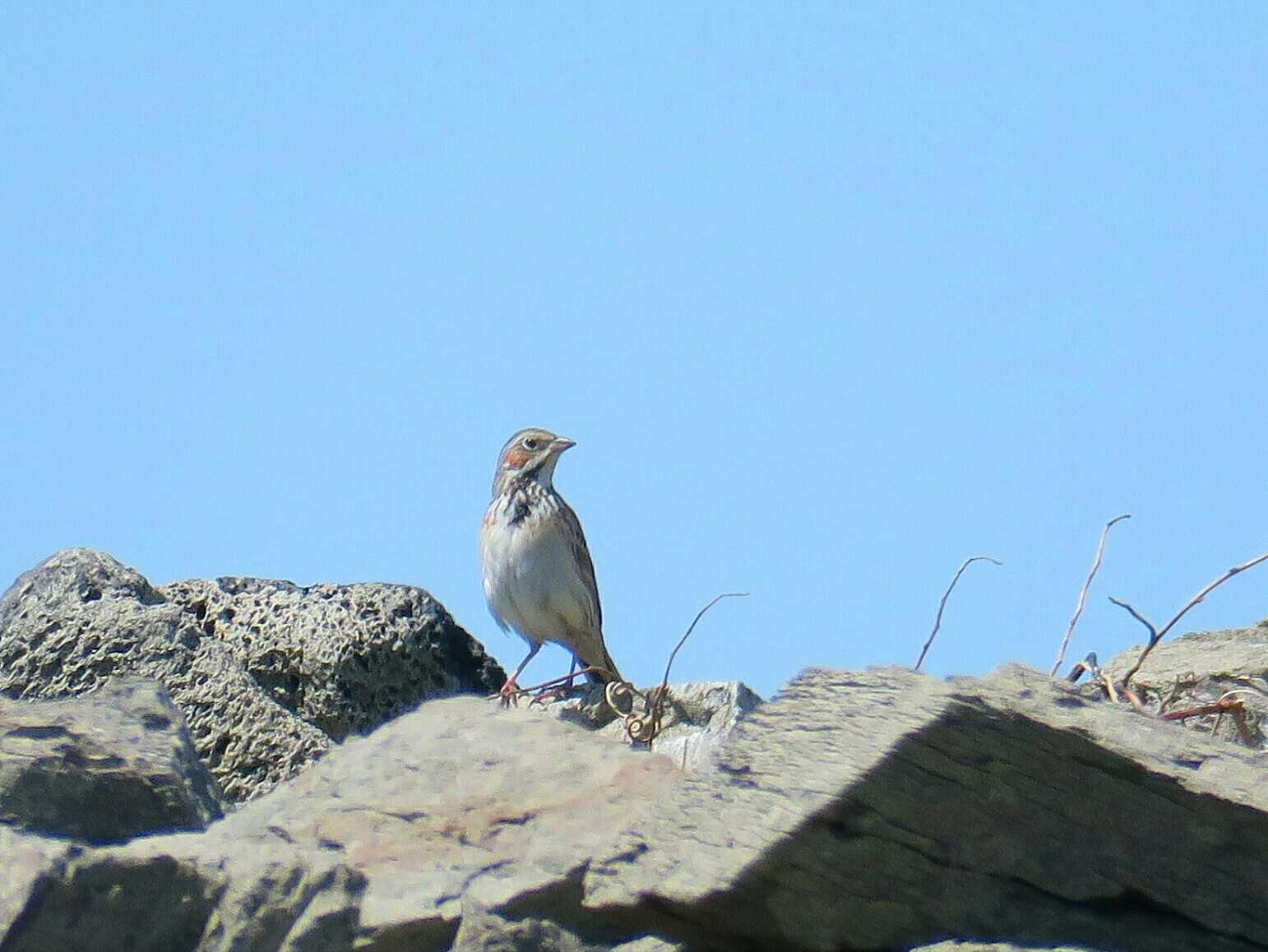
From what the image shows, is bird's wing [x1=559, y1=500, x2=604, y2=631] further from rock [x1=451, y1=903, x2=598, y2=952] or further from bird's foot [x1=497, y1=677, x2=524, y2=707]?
rock [x1=451, y1=903, x2=598, y2=952]

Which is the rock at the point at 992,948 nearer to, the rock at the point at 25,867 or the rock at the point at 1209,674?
the rock at the point at 25,867

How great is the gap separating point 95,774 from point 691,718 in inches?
107

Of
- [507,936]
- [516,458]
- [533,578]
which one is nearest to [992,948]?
[507,936]

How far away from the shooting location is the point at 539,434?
11.9m

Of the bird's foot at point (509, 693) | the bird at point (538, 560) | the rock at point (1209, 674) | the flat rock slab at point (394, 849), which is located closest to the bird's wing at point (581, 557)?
the bird at point (538, 560)

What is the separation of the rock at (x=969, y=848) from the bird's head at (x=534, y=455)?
7873 mm

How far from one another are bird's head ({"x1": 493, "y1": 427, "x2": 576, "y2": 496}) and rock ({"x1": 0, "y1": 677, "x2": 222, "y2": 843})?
6.90 m

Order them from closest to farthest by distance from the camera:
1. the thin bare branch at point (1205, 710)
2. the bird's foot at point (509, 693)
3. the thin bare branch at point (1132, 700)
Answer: the thin bare branch at point (1132, 700) → the thin bare branch at point (1205, 710) → the bird's foot at point (509, 693)

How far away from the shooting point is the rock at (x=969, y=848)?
12.9 feet

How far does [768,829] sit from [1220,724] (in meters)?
2.46

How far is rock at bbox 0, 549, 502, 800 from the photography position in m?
6.61

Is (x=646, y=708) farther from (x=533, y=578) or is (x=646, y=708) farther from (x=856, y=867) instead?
(x=533, y=578)

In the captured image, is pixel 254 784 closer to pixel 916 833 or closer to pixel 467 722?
pixel 467 722

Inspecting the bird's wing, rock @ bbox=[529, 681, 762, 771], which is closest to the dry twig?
rock @ bbox=[529, 681, 762, 771]
